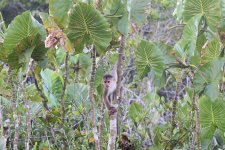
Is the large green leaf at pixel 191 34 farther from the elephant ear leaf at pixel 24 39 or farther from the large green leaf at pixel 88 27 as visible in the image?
the elephant ear leaf at pixel 24 39

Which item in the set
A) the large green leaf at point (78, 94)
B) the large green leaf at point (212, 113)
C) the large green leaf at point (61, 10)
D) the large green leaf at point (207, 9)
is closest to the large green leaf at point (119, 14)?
the large green leaf at point (61, 10)

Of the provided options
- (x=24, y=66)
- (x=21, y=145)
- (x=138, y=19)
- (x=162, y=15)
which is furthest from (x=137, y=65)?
(x=162, y=15)

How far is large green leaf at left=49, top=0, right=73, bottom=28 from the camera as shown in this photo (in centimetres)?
147

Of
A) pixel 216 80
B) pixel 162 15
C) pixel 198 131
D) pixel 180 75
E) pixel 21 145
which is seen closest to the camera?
pixel 216 80

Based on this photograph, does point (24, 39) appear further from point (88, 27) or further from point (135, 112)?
point (135, 112)

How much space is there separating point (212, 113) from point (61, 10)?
71cm

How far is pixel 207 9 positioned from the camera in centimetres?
162

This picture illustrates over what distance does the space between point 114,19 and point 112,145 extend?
425 millimetres

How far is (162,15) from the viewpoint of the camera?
20.9 ft

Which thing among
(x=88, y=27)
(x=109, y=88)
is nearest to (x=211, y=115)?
(x=109, y=88)

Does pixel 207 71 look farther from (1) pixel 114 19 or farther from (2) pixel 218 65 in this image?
(1) pixel 114 19

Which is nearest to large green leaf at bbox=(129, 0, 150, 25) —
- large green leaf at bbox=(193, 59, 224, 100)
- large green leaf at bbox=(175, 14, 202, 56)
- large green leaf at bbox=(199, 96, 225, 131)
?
large green leaf at bbox=(175, 14, 202, 56)

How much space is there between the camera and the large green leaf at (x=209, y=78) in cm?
160

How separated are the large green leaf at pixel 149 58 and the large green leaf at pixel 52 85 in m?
0.59
